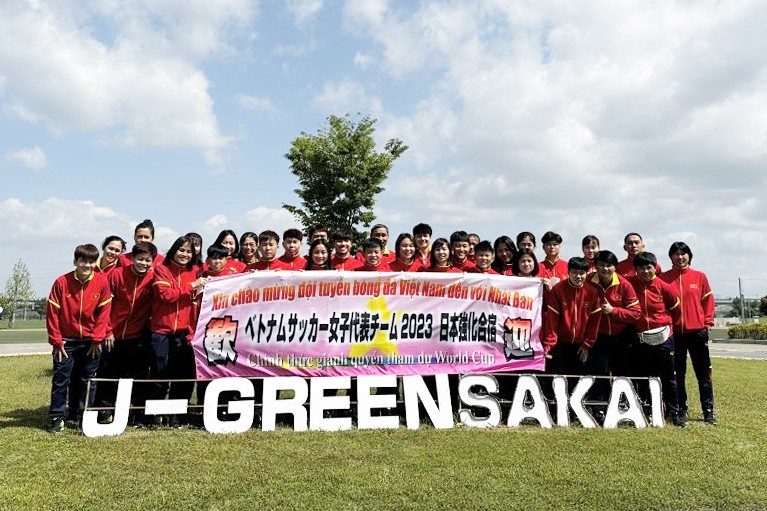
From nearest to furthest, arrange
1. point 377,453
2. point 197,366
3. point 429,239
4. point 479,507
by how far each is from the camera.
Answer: point 479,507, point 377,453, point 197,366, point 429,239

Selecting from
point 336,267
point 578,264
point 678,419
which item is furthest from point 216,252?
point 678,419

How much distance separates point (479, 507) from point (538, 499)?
0.48 meters

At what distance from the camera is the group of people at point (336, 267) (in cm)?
600

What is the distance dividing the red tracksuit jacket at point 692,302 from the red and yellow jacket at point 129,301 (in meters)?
6.39

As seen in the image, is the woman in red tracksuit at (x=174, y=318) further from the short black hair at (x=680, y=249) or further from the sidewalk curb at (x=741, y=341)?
the sidewalk curb at (x=741, y=341)

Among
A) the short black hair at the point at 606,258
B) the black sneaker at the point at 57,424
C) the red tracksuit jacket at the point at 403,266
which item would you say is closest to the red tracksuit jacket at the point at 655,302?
the short black hair at the point at 606,258

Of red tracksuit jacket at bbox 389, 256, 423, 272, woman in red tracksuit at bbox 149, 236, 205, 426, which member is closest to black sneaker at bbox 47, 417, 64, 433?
woman in red tracksuit at bbox 149, 236, 205, 426

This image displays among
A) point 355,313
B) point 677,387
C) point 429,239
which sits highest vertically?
point 429,239

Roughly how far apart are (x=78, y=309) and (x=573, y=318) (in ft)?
18.5

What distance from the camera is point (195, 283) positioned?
613 centimetres

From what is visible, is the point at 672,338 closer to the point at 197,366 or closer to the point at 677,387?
the point at 677,387

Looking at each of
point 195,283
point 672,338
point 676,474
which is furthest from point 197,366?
point 672,338

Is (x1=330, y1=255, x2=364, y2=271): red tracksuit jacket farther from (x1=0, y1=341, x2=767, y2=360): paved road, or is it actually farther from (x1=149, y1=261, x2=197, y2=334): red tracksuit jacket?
(x1=0, y1=341, x2=767, y2=360): paved road

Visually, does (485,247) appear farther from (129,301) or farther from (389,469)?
(129,301)
